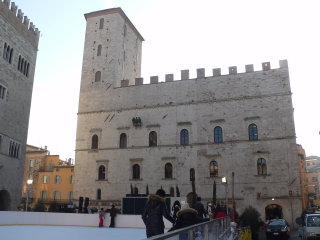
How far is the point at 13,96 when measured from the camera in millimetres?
24172

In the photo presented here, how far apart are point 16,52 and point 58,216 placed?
42.6 feet

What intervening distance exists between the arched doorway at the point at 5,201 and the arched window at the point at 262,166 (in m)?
19.1

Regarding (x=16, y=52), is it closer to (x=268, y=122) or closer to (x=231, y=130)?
(x=231, y=130)

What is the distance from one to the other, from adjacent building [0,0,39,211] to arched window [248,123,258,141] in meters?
18.2

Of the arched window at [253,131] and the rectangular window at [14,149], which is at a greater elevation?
the arched window at [253,131]

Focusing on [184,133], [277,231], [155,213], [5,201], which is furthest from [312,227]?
[5,201]

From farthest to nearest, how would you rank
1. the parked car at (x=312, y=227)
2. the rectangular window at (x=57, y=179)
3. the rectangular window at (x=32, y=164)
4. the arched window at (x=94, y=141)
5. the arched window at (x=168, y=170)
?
the rectangular window at (x=32, y=164) < the rectangular window at (x=57, y=179) < the arched window at (x=94, y=141) < the arched window at (x=168, y=170) < the parked car at (x=312, y=227)

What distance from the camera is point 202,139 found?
27453 mm

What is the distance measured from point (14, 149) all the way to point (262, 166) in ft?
63.0

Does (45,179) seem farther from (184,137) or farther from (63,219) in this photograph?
(63,219)

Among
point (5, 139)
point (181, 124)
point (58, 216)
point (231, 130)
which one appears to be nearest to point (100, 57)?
point (181, 124)

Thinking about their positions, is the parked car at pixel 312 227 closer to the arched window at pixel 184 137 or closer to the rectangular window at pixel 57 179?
the arched window at pixel 184 137

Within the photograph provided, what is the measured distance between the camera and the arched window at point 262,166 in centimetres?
2539

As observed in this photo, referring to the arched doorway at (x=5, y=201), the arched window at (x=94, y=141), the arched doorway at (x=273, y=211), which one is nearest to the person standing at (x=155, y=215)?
the arched doorway at (x=5, y=201)
